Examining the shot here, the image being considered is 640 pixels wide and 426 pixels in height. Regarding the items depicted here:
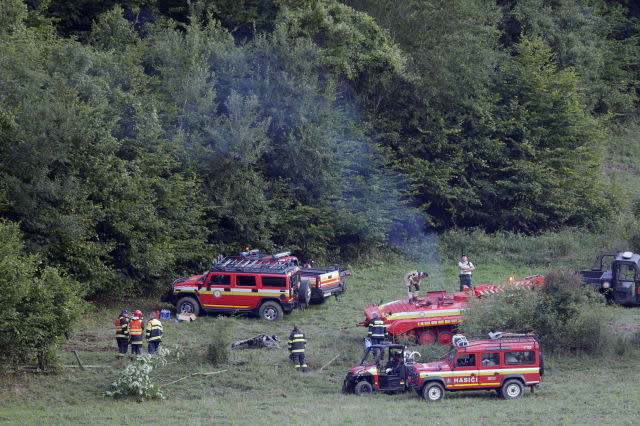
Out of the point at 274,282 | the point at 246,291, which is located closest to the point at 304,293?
the point at 274,282

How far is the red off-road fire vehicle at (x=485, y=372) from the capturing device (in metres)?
17.5

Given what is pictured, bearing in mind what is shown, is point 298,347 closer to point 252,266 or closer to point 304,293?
point 304,293

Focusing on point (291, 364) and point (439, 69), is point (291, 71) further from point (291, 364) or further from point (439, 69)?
point (291, 364)

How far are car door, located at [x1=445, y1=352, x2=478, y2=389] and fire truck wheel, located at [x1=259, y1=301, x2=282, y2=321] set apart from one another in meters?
8.82

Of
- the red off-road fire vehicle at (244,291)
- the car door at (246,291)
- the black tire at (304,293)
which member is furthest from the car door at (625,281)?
the car door at (246,291)

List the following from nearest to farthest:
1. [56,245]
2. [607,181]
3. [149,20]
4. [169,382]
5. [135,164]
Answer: [169,382] < [56,245] < [135,164] < [149,20] < [607,181]

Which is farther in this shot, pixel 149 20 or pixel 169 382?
pixel 149 20

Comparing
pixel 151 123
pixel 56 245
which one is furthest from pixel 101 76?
pixel 56 245

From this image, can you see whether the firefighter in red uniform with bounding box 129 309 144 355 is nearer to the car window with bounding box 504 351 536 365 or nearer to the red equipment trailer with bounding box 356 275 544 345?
the red equipment trailer with bounding box 356 275 544 345

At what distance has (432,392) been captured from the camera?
1747cm

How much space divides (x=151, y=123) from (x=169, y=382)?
40.9 feet

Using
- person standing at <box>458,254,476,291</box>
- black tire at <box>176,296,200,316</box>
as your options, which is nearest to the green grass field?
black tire at <box>176,296,200,316</box>

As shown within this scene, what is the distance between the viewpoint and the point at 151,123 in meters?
28.6

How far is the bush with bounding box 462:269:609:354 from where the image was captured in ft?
67.7
